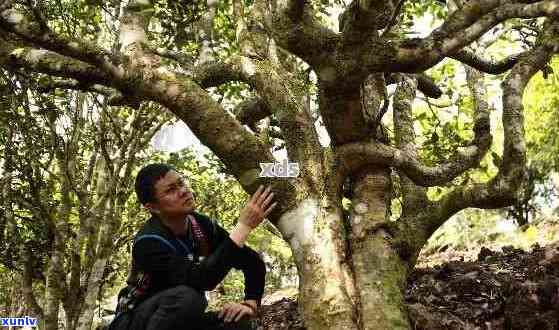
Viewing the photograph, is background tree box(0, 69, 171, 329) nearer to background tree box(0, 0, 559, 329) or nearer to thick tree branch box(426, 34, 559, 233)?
background tree box(0, 0, 559, 329)

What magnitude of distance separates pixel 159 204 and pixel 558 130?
20937mm

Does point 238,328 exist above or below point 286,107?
below

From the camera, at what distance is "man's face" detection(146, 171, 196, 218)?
12.8ft

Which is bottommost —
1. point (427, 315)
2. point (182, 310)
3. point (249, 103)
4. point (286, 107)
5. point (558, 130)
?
point (427, 315)

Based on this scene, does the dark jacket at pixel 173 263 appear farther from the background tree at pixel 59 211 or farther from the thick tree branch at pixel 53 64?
the background tree at pixel 59 211

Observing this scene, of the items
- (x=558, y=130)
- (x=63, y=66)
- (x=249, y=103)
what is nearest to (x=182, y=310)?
(x=63, y=66)

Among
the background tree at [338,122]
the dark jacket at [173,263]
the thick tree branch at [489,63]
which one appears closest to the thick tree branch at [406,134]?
the background tree at [338,122]

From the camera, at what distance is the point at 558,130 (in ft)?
68.9

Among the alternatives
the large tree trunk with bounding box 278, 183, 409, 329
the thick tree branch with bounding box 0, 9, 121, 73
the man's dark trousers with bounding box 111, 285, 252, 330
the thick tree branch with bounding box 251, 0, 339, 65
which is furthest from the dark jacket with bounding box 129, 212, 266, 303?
the thick tree branch with bounding box 0, 9, 121, 73

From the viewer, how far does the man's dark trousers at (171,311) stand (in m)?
3.42

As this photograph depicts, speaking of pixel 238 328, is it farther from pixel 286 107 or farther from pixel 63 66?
pixel 63 66

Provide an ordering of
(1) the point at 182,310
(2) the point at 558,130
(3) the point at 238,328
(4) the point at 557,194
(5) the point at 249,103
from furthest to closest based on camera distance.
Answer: (4) the point at 557,194
(2) the point at 558,130
(5) the point at 249,103
(3) the point at 238,328
(1) the point at 182,310

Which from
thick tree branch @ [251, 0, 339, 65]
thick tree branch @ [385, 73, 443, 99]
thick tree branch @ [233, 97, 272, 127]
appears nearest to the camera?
thick tree branch @ [251, 0, 339, 65]

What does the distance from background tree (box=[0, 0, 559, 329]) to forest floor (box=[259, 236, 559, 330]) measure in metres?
0.71
